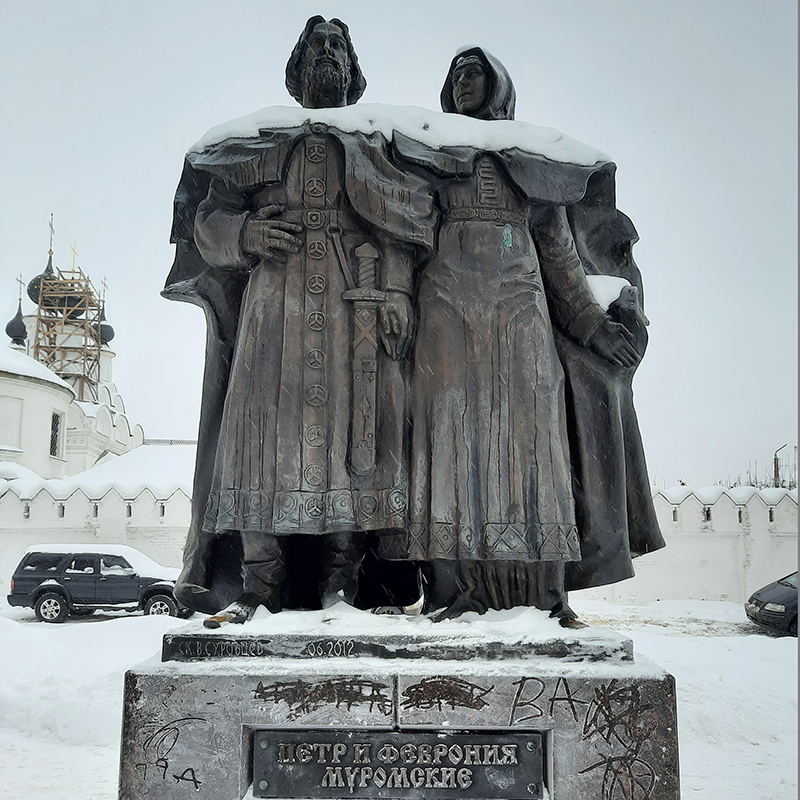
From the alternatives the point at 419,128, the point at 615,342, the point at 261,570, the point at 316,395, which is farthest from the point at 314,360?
the point at 615,342

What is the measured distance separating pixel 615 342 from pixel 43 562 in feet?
43.3

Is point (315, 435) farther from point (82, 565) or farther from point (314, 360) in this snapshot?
point (82, 565)

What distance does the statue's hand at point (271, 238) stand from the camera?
3.19 m

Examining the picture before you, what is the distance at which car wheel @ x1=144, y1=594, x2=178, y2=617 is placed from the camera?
13844mm

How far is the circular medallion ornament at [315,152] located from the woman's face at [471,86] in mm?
762

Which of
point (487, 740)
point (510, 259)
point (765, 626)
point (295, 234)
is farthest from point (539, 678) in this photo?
point (765, 626)

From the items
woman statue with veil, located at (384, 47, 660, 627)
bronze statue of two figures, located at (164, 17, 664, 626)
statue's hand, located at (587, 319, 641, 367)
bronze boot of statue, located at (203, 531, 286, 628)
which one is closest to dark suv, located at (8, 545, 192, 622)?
bronze statue of two figures, located at (164, 17, 664, 626)

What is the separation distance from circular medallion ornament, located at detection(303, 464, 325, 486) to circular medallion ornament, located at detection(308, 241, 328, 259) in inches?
31.4

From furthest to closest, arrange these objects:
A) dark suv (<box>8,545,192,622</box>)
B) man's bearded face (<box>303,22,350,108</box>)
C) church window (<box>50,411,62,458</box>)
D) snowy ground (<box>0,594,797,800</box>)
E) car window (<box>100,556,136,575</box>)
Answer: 1. church window (<box>50,411,62,458</box>)
2. car window (<box>100,556,136,575</box>)
3. dark suv (<box>8,545,192,622</box>)
4. snowy ground (<box>0,594,797,800</box>)
5. man's bearded face (<box>303,22,350,108</box>)

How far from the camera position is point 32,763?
5.35m

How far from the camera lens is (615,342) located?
11.0 feet

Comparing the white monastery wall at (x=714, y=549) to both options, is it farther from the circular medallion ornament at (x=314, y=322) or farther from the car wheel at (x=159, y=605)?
the circular medallion ornament at (x=314, y=322)

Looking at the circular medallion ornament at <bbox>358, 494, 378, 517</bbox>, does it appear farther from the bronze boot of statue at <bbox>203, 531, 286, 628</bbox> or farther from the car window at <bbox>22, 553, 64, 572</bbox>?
the car window at <bbox>22, 553, 64, 572</bbox>

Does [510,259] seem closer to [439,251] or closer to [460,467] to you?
[439,251]
